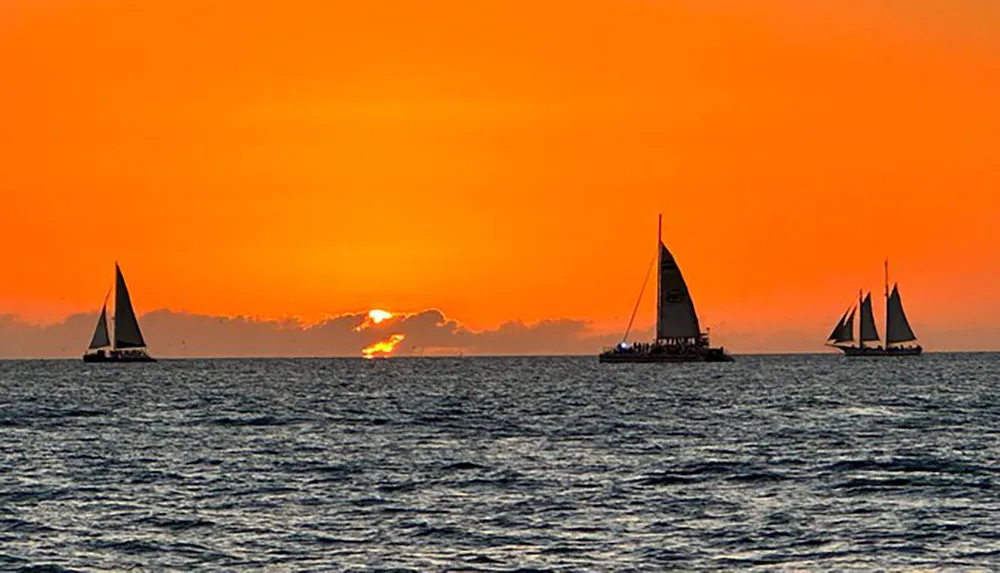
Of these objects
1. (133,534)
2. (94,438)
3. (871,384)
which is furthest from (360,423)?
(871,384)

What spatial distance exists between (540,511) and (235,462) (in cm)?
2309

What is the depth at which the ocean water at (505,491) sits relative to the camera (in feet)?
127

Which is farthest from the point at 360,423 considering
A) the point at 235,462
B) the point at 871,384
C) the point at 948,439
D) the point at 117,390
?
the point at 871,384

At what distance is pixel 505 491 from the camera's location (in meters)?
51.9

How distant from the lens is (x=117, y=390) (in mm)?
161000

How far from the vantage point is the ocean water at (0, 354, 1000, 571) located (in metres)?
38.8

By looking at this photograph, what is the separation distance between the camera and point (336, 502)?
162 ft

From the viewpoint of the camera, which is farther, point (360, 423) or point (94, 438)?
point (360, 423)

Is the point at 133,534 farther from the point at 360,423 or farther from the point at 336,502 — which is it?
the point at 360,423

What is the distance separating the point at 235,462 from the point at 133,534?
74.2 feet

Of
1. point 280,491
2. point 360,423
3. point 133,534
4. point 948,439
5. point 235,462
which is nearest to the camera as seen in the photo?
point 133,534

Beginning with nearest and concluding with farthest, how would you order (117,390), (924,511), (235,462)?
(924,511) < (235,462) < (117,390)

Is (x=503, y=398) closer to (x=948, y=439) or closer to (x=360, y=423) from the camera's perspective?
(x=360, y=423)

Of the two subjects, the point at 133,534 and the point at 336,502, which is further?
the point at 336,502
